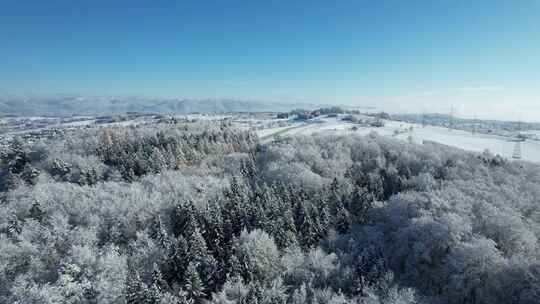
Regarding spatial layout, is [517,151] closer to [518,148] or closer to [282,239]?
[518,148]

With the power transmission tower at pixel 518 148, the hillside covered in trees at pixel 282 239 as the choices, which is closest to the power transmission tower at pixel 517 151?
the power transmission tower at pixel 518 148

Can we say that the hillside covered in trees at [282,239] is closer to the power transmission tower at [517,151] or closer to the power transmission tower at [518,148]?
the power transmission tower at [517,151]

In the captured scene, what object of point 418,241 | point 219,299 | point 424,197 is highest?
point 424,197

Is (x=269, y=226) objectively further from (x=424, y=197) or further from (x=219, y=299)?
(x=424, y=197)

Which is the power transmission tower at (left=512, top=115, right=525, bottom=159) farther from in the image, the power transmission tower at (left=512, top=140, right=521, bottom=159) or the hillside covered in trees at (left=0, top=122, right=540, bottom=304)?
the hillside covered in trees at (left=0, top=122, right=540, bottom=304)

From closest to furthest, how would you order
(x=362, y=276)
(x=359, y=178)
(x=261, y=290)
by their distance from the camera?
1. (x=261, y=290)
2. (x=362, y=276)
3. (x=359, y=178)

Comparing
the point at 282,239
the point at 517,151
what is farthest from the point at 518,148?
the point at 282,239

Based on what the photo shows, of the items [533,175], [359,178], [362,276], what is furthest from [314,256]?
[533,175]

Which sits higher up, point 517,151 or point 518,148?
point 518,148
